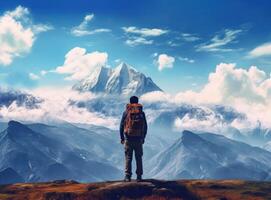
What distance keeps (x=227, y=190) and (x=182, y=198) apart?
45.7 ft

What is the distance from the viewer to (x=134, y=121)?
215 ft

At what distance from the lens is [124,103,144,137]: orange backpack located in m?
65.8

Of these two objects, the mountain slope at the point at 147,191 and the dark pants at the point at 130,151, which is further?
the dark pants at the point at 130,151

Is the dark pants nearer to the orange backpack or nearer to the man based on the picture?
the man

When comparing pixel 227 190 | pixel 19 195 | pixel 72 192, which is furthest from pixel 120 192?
pixel 227 190

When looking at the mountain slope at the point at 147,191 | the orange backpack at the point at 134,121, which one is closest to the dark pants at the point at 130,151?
the orange backpack at the point at 134,121

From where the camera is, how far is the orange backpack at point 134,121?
6575 centimetres

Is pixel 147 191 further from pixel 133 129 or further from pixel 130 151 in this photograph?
pixel 133 129

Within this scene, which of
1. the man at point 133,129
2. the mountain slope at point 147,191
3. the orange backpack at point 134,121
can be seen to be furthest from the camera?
the man at point 133,129

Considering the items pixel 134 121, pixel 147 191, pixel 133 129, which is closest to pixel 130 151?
pixel 133 129

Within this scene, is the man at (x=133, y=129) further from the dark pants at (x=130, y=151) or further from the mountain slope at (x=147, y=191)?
the mountain slope at (x=147, y=191)

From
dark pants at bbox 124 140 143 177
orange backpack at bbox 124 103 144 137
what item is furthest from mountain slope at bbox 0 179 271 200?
orange backpack at bbox 124 103 144 137

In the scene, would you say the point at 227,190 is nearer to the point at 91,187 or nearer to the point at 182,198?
the point at 182,198

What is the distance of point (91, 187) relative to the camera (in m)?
69.9
